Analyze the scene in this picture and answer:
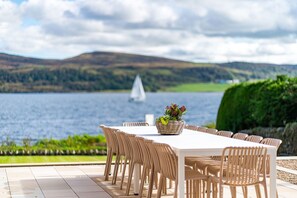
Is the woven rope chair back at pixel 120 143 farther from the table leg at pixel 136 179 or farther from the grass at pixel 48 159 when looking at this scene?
the grass at pixel 48 159

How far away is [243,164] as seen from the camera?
6.24 m

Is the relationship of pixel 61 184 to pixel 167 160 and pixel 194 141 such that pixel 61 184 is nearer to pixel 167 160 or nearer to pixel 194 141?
pixel 194 141

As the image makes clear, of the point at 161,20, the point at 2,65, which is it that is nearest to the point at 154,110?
the point at 161,20

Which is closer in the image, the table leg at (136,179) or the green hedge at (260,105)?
the table leg at (136,179)

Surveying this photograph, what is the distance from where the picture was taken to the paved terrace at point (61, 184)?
26.1 feet

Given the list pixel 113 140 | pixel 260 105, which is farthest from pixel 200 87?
pixel 113 140

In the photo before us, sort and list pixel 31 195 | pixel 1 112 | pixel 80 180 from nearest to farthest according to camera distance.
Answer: pixel 31 195 < pixel 80 180 < pixel 1 112

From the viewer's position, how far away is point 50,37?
160ft

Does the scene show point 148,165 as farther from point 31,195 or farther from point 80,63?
point 80,63

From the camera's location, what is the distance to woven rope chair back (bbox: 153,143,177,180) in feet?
20.6

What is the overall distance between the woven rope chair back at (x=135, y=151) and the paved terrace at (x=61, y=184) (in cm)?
59

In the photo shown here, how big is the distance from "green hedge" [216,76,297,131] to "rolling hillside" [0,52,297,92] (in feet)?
54.5

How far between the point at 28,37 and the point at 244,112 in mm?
30687

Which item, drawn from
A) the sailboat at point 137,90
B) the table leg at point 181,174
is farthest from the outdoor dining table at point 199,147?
the sailboat at point 137,90
